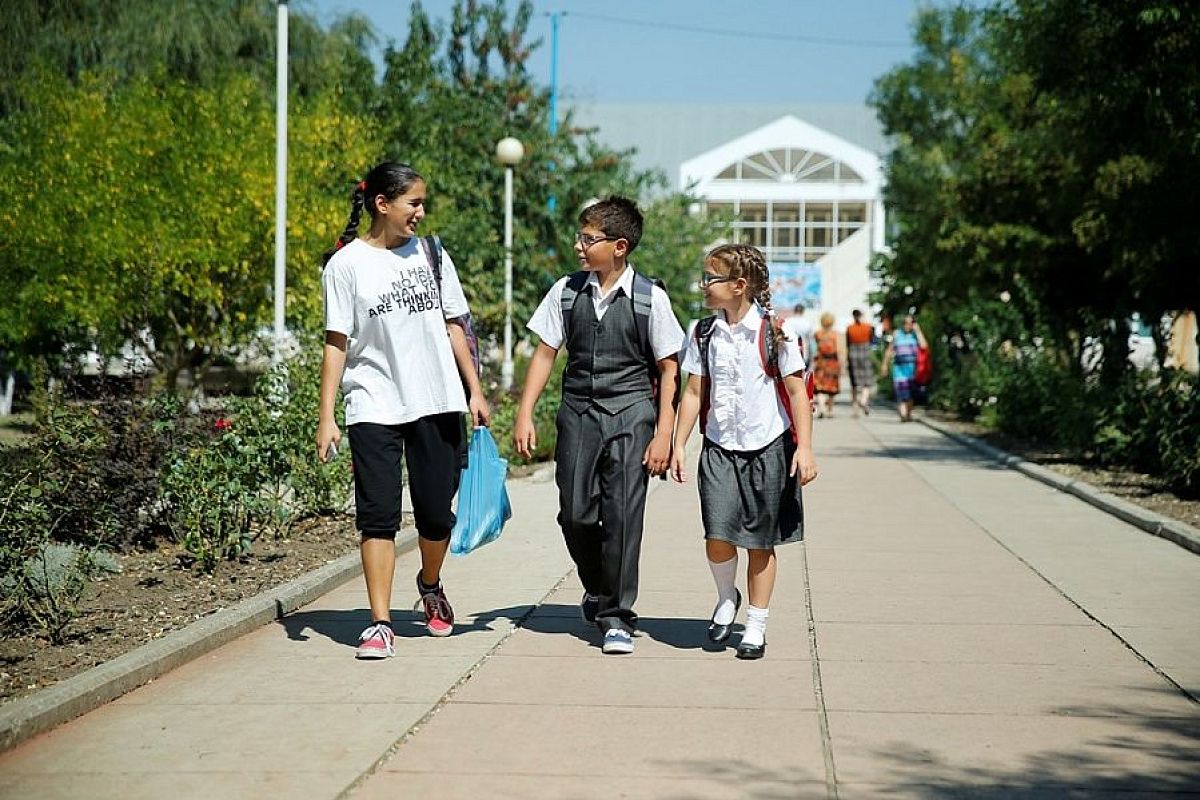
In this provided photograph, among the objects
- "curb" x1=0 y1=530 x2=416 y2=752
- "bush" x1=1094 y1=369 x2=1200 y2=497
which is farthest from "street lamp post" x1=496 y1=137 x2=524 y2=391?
"curb" x1=0 y1=530 x2=416 y2=752

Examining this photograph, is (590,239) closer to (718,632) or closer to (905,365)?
(718,632)

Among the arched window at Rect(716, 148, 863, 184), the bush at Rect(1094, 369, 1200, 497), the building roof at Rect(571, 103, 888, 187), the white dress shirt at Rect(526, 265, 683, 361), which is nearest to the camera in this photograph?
the white dress shirt at Rect(526, 265, 683, 361)

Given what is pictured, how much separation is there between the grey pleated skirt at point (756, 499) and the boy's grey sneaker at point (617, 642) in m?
0.54

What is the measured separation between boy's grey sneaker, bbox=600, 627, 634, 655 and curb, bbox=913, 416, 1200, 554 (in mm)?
5146

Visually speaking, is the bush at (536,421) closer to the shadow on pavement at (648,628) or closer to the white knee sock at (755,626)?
the shadow on pavement at (648,628)

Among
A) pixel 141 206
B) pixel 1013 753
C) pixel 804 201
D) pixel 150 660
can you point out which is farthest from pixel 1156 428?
pixel 804 201

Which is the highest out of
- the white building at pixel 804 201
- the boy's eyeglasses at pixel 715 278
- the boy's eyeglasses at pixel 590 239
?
the white building at pixel 804 201

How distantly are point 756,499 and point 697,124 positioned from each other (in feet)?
302

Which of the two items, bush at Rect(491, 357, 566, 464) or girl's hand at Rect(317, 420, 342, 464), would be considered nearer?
girl's hand at Rect(317, 420, 342, 464)

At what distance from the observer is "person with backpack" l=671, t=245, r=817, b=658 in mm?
7113

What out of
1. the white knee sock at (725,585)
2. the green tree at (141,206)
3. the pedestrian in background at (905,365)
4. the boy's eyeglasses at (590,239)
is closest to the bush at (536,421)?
the green tree at (141,206)

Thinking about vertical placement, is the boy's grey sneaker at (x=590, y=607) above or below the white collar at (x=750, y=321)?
below

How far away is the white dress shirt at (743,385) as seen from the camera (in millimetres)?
7125

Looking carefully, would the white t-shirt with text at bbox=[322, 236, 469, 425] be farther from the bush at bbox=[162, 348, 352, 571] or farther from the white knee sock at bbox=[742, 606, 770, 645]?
the bush at bbox=[162, 348, 352, 571]
